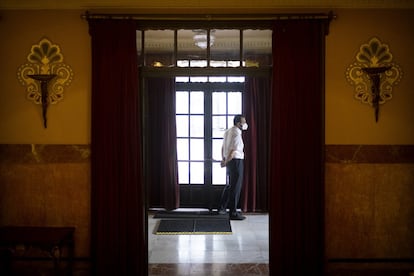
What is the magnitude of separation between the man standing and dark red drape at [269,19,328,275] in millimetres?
2352

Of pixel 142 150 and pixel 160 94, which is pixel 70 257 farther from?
pixel 160 94

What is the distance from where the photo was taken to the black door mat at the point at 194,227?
591cm

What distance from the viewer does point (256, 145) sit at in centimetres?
694

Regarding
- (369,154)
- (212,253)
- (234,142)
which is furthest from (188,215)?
(369,154)

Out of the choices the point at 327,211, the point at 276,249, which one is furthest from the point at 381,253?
the point at 276,249

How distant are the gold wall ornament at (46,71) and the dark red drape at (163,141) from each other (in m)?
2.73

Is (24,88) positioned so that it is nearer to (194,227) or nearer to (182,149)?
(194,227)

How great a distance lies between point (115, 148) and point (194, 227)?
94.0 inches

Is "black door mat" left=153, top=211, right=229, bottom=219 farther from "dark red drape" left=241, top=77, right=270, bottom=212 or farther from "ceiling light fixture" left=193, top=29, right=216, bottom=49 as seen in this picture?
"ceiling light fixture" left=193, top=29, right=216, bottom=49

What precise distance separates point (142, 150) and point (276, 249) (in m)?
1.54

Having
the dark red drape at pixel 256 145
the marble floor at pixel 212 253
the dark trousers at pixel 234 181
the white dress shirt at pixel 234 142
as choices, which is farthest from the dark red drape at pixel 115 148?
the dark red drape at pixel 256 145

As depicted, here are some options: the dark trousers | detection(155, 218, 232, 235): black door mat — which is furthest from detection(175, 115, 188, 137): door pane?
detection(155, 218, 232, 235): black door mat

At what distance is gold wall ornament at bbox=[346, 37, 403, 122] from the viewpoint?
166 inches

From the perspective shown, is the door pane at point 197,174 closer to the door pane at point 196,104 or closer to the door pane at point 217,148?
the door pane at point 217,148
